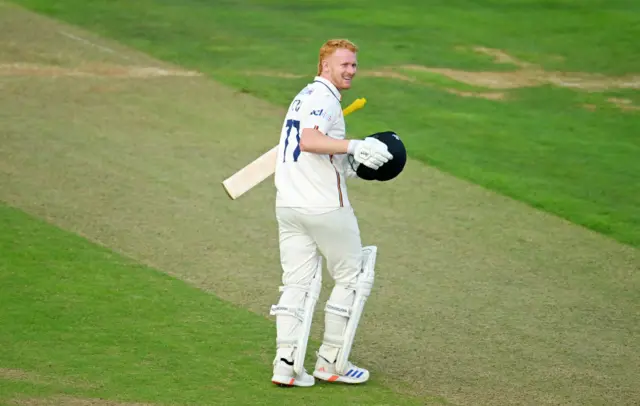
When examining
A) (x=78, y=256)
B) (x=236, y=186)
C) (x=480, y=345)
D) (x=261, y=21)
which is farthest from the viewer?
(x=261, y=21)

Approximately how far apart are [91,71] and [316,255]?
311 inches

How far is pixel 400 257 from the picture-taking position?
33.2 ft

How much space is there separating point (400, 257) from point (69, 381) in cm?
359

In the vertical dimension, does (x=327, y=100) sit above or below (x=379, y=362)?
above

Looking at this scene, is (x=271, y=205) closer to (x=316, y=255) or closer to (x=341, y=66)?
(x=316, y=255)

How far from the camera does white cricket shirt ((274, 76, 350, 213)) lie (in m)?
7.24

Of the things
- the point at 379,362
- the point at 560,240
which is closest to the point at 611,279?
the point at 560,240

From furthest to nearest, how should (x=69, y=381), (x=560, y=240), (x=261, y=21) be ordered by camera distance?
→ (x=261, y=21) → (x=560, y=240) → (x=69, y=381)

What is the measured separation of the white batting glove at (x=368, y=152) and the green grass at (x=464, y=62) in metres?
4.42

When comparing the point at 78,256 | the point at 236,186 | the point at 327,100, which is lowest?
the point at 78,256

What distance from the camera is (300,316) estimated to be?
24.2 feet

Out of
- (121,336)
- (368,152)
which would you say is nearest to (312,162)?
(368,152)

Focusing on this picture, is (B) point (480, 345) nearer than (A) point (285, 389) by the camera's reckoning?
No

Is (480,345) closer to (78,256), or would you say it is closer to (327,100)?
(327,100)
